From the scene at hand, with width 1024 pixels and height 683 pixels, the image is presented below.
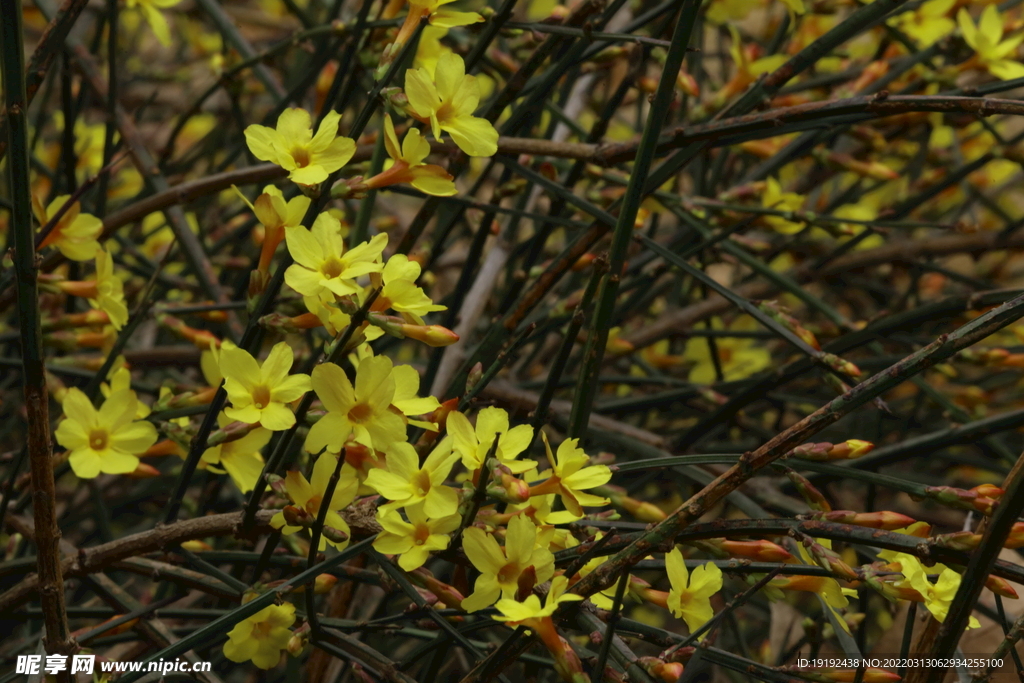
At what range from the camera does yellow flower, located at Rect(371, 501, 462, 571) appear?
0.58 meters

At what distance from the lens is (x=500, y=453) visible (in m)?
0.62

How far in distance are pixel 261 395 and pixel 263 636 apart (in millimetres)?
202

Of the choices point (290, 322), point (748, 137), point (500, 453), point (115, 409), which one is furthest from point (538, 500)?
point (748, 137)

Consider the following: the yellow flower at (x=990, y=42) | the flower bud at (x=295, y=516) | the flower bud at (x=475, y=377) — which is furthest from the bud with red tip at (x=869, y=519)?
the yellow flower at (x=990, y=42)

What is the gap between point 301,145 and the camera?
0.69m

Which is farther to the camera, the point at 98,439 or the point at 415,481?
the point at 98,439

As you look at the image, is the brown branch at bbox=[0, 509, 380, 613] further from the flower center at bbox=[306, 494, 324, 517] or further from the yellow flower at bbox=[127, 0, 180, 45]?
the yellow flower at bbox=[127, 0, 180, 45]

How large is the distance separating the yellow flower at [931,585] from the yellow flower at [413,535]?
0.32 meters

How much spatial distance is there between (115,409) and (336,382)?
0.26 metres

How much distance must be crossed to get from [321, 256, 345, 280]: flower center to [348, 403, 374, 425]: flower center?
0.10 meters

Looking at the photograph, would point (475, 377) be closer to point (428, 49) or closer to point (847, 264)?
point (428, 49)

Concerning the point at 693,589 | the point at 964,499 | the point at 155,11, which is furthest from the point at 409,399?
the point at 155,11

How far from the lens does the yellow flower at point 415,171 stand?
0.68 m

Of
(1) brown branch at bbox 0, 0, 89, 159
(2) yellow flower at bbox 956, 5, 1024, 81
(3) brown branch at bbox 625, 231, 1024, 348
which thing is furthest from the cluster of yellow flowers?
(2) yellow flower at bbox 956, 5, 1024, 81
